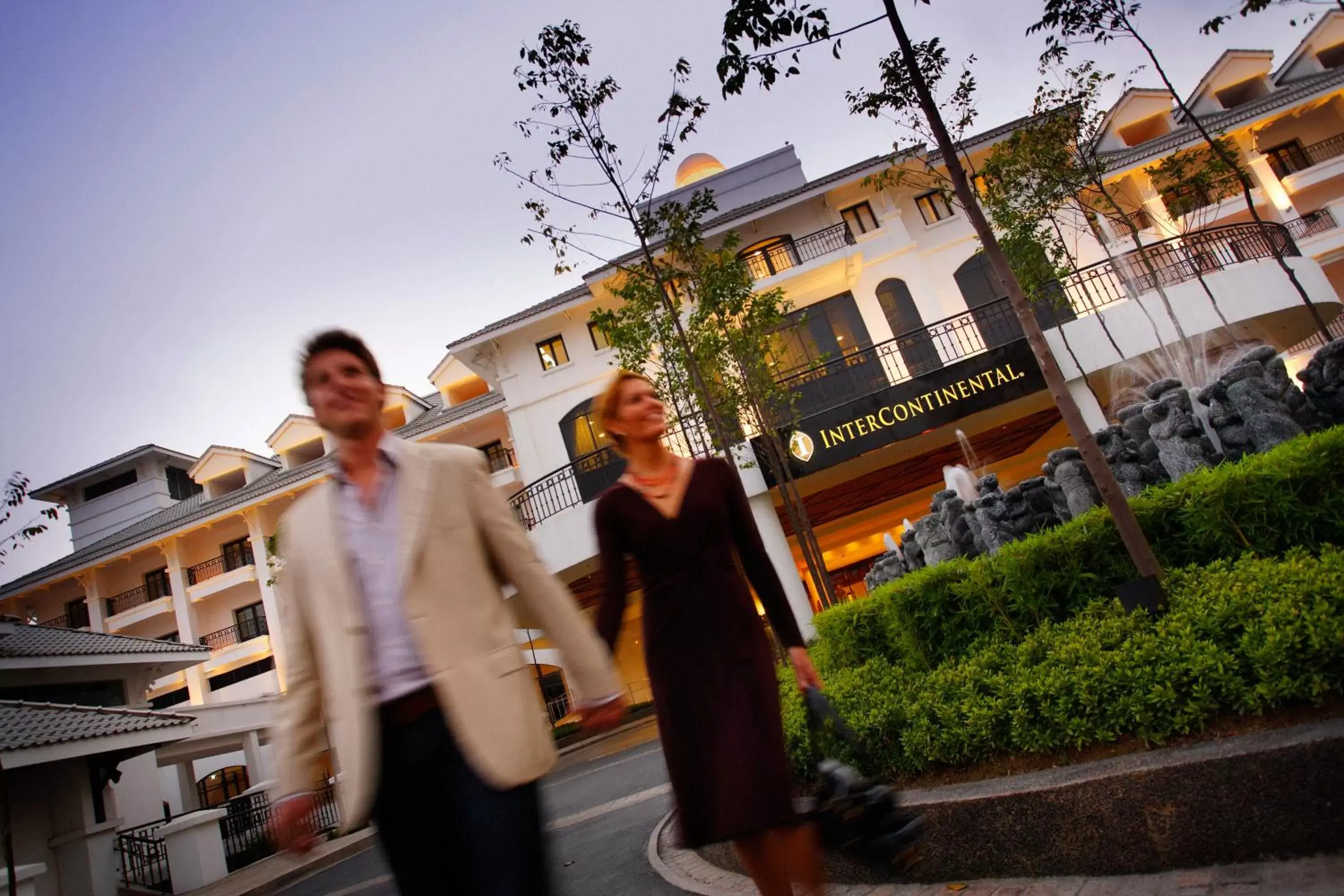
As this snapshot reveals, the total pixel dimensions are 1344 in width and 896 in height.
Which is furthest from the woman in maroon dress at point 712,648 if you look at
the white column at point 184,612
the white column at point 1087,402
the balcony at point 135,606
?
the balcony at point 135,606

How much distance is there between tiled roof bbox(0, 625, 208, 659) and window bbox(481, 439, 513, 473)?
915 centimetres

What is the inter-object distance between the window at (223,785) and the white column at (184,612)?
2.47 metres

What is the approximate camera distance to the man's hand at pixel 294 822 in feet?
5.32

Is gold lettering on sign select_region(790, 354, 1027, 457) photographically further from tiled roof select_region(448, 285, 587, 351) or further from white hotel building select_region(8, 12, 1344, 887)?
tiled roof select_region(448, 285, 587, 351)

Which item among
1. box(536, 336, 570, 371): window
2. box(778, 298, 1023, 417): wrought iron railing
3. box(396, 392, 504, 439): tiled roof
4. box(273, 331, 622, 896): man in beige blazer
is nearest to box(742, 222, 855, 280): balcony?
box(778, 298, 1023, 417): wrought iron railing

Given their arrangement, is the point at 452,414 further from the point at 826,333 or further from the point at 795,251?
the point at 826,333

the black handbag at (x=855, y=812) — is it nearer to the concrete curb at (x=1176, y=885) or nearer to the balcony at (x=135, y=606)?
the concrete curb at (x=1176, y=885)

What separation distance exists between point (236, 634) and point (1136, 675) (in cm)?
2870

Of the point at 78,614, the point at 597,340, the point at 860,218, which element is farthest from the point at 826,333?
the point at 78,614

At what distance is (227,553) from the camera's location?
26.1 meters

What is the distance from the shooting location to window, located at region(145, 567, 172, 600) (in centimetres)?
2652

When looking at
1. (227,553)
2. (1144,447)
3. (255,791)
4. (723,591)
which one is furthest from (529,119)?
(227,553)

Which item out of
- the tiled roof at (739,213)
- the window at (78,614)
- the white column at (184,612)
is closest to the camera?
the tiled roof at (739,213)

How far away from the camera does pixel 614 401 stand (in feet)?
8.89
